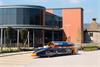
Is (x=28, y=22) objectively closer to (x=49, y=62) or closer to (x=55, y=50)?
(x=55, y=50)

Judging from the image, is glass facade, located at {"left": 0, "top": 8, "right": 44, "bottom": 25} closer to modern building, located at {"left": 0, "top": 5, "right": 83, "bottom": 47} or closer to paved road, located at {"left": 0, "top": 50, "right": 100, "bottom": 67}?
modern building, located at {"left": 0, "top": 5, "right": 83, "bottom": 47}

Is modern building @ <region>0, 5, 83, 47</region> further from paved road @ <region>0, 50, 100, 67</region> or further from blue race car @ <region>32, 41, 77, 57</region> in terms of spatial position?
paved road @ <region>0, 50, 100, 67</region>

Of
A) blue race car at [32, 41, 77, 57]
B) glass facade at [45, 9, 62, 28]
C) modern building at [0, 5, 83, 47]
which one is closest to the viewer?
blue race car at [32, 41, 77, 57]

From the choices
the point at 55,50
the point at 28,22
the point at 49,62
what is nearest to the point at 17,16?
the point at 28,22

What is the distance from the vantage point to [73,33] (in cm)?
9138

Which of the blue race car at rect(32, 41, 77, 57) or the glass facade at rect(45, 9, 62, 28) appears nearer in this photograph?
the blue race car at rect(32, 41, 77, 57)

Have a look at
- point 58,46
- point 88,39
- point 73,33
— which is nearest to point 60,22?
point 73,33

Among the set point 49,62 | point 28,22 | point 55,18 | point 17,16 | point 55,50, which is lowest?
point 49,62

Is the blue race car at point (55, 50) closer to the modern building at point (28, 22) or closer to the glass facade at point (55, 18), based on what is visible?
the modern building at point (28, 22)

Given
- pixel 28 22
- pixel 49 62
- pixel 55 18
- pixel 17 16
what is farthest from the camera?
pixel 55 18

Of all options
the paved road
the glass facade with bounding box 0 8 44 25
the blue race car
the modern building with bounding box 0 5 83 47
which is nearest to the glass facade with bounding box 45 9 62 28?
the modern building with bounding box 0 5 83 47

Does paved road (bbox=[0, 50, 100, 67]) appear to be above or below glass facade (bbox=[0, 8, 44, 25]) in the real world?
below

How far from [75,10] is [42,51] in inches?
2197

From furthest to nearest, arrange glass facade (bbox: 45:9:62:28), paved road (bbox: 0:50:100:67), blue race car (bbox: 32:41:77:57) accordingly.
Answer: glass facade (bbox: 45:9:62:28)
blue race car (bbox: 32:41:77:57)
paved road (bbox: 0:50:100:67)
